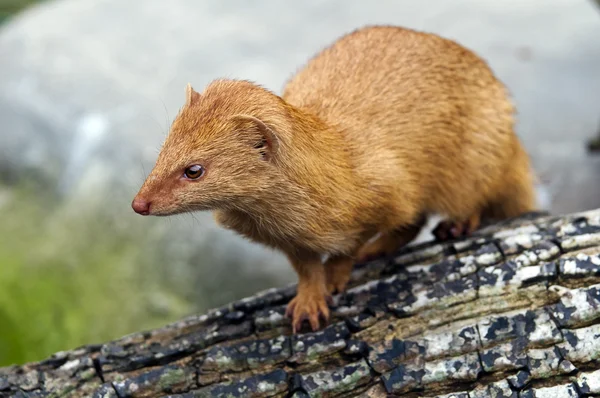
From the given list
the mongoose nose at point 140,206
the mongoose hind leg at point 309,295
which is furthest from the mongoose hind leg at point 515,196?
the mongoose nose at point 140,206

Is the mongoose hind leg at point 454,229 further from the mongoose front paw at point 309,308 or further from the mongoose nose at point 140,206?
the mongoose nose at point 140,206

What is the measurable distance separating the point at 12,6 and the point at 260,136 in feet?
29.1

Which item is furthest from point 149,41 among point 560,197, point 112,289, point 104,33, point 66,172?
point 560,197

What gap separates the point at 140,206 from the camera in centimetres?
293

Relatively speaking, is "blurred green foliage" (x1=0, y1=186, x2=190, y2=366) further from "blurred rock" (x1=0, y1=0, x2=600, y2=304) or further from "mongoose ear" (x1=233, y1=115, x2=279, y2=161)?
"mongoose ear" (x1=233, y1=115, x2=279, y2=161)

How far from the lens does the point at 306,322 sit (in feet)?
11.9

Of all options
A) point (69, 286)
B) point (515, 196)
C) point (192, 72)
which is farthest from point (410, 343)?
point (192, 72)

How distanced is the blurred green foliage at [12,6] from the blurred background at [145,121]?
2.40 m

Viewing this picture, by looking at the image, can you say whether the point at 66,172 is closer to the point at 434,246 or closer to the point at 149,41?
the point at 149,41

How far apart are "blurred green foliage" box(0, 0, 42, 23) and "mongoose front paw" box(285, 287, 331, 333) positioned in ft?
27.3

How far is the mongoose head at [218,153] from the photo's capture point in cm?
301

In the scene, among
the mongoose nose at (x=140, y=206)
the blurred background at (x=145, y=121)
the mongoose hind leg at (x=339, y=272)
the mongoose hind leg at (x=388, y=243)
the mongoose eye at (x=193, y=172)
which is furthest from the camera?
the blurred background at (x=145, y=121)

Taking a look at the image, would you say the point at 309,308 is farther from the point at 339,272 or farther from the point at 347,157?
the point at 347,157

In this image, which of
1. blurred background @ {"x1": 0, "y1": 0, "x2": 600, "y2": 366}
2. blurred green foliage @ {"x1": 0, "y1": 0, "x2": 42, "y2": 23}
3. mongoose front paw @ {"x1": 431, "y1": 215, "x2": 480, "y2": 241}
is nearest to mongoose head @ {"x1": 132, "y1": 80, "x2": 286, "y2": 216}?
mongoose front paw @ {"x1": 431, "y1": 215, "x2": 480, "y2": 241}
